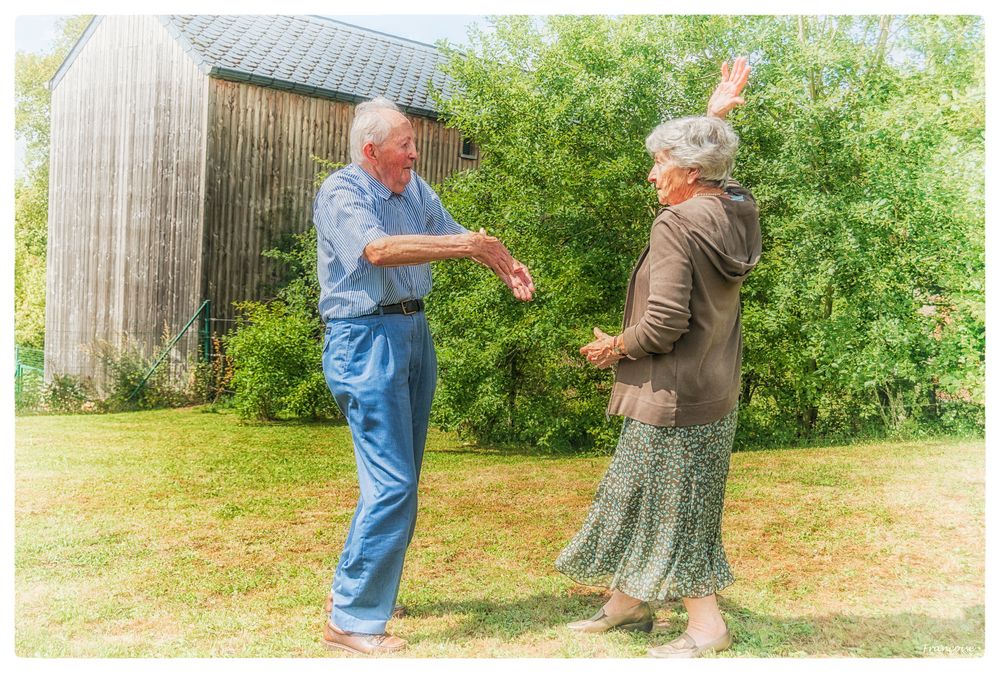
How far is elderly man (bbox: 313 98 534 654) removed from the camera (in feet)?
9.46

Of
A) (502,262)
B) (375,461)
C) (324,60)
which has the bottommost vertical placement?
(375,461)

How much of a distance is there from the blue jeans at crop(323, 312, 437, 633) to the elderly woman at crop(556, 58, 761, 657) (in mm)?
644

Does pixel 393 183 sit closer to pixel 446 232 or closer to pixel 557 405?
pixel 446 232

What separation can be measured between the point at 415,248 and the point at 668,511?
1139 millimetres

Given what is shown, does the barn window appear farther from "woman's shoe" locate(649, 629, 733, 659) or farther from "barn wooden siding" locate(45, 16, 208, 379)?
"woman's shoe" locate(649, 629, 733, 659)

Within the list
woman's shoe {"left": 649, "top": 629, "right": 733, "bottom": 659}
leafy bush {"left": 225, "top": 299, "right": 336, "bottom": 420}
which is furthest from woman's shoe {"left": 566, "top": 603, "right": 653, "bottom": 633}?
leafy bush {"left": 225, "top": 299, "right": 336, "bottom": 420}

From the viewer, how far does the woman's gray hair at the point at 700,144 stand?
2.77m

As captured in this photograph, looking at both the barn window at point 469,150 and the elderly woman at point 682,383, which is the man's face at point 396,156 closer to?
the elderly woman at point 682,383

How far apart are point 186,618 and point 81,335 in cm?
648

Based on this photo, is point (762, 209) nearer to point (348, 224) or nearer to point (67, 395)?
point (348, 224)

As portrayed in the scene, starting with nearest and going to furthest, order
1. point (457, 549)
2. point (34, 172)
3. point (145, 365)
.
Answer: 1. point (457, 549)
2. point (34, 172)
3. point (145, 365)

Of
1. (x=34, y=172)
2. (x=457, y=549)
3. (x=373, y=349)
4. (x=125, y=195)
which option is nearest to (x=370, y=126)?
(x=373, y=349)

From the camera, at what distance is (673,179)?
9.30ft
